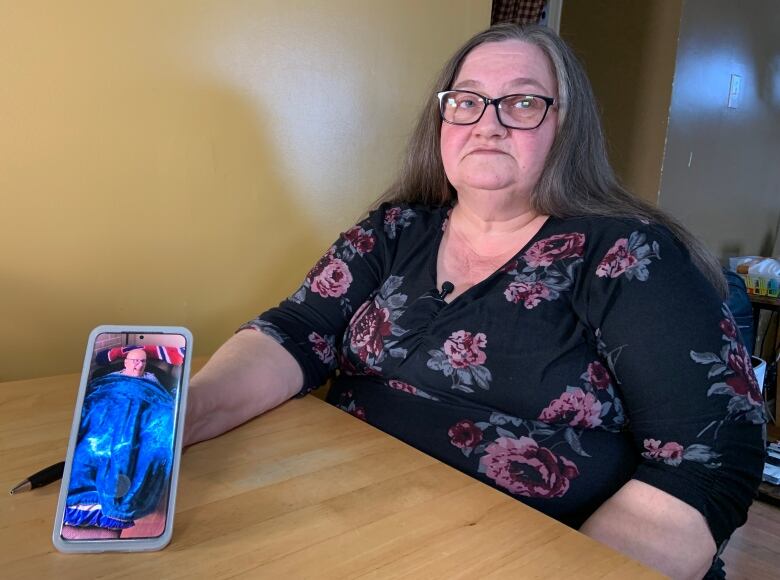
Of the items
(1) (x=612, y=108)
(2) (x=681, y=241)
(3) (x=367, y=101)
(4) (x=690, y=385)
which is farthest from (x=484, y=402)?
(1) (x=612, y=108)

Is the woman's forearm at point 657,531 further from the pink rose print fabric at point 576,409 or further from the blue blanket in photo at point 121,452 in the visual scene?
the blue blanket in photo at point 121,452

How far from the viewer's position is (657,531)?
704mm

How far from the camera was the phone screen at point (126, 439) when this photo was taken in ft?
1.82

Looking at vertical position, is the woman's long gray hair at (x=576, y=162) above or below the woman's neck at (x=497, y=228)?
above

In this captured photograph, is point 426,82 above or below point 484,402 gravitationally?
above

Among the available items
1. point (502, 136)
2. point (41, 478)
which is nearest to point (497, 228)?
point (502, 136)

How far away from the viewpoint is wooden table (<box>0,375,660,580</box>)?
1.73 ft

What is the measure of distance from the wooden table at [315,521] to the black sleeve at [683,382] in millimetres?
236

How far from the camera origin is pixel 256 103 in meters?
1.21

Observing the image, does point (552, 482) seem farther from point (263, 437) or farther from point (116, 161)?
point (116, 161)

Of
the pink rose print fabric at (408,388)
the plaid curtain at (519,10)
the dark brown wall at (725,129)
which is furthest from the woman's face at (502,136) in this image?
the dark brown wall at (725,129)

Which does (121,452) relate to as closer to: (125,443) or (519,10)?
(125,443)

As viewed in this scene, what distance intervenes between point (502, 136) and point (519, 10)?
1402 millimetres

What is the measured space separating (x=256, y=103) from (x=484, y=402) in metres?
0.73
